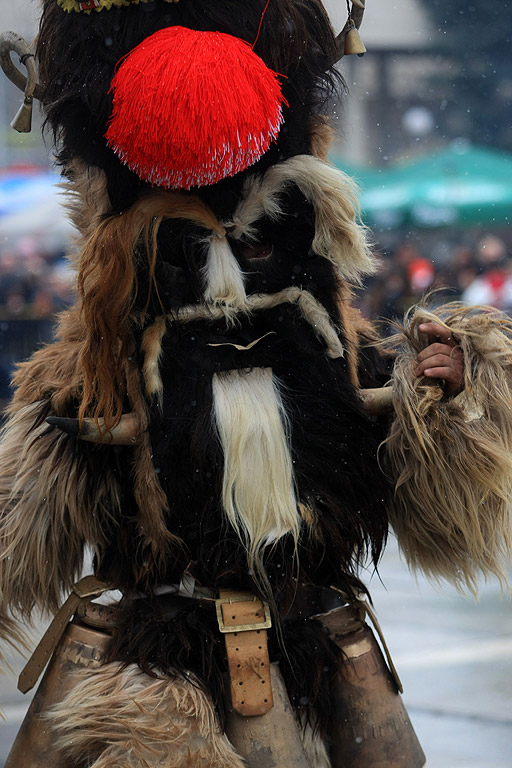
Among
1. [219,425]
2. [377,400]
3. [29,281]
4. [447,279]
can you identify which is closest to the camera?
[219,425]

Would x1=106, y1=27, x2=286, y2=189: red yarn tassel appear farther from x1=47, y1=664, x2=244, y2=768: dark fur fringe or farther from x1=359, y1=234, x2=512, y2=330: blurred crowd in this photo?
x1=359, y1=234, x2=512, y2=330: blurred crowd

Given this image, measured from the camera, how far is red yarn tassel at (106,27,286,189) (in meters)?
1.44

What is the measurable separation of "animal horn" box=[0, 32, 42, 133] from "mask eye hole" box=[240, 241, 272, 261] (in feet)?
1.50

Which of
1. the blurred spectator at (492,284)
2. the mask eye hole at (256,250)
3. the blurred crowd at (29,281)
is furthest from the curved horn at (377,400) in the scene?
the blurred spectator at (492,284)

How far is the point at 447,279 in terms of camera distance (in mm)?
8992

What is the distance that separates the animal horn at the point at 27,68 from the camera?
162cm

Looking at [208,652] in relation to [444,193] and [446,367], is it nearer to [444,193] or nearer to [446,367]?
[446,367]

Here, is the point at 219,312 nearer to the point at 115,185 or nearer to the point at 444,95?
the point at 115,185

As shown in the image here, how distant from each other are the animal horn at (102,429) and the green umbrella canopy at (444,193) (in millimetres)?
7368

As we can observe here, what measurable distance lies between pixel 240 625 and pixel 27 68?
3.36 ft

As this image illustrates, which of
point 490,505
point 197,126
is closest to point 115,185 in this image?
point 197,126

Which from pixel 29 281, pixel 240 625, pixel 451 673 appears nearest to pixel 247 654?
pixel 240 625

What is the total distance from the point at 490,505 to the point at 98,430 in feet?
2.36

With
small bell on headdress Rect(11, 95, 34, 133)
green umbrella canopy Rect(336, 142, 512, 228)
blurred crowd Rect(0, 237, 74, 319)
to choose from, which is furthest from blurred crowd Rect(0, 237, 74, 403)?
small bell on headdress Rect(11, 95, 34, 133)
